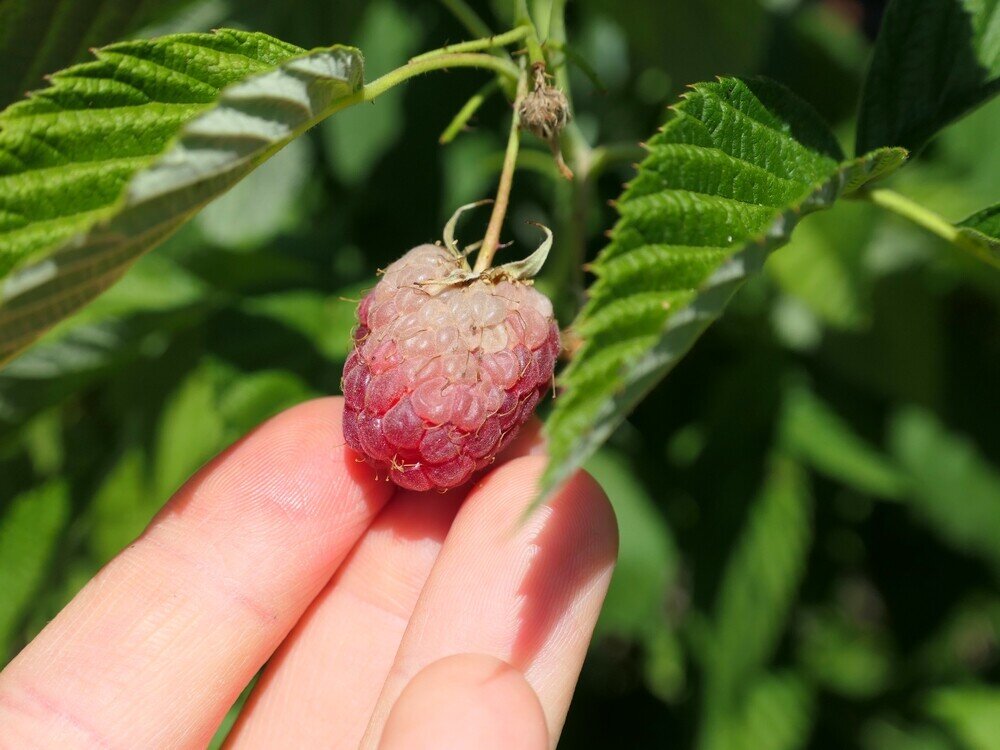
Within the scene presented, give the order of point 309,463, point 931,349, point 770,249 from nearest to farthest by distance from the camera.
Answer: point 770,249
point 309,463
point 931,349

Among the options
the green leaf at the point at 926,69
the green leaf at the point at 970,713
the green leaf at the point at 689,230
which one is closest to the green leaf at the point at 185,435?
the green leaf at the point at 689,230

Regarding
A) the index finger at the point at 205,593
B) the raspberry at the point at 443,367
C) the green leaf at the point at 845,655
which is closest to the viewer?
the raspberry at the point at 443,367

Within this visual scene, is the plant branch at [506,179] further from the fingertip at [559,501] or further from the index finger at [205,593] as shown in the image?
the index finger at [205,593]

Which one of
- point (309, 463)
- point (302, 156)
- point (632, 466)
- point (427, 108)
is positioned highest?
point (427, 108)

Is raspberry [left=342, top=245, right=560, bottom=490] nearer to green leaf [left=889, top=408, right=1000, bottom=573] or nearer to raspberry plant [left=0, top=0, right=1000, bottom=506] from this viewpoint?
raspberry plant [left=0, top=0, right=1000, bottom=506]

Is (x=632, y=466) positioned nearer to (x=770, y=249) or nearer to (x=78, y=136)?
(x=770, y=249)

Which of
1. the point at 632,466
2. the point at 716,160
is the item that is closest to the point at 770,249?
the point at 716,160

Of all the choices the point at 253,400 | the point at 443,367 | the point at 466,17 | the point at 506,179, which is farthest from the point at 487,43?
the point at 253,400
